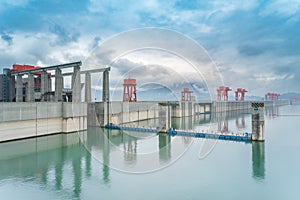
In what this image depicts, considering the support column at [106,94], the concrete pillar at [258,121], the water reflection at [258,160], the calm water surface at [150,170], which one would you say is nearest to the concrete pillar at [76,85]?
the support column at [106,94]

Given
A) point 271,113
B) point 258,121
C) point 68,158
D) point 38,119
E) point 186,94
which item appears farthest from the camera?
point 186,94

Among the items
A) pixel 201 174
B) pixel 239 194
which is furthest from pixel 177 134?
pixel 239 194

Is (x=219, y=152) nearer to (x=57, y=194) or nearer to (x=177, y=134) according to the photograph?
(x=177, y=134)

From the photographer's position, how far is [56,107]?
1562 cm

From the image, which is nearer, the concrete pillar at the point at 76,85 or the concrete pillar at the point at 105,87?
the concrete pillar at the point at 76,85

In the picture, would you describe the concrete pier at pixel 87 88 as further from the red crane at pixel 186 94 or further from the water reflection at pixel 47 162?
the red crane at pixel 186 94

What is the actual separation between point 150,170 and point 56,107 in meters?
10.2

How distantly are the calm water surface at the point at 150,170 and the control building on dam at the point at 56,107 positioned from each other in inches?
56.8

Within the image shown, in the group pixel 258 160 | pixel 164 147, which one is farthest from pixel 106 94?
pixel 258 160

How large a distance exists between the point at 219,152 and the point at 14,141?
37.6 ft

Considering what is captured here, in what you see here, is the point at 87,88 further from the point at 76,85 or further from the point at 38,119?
the point at 38,119

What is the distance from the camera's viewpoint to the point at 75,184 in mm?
6703

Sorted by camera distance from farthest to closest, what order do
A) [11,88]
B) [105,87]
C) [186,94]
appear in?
[186,94]
[11,88]
[105,87]

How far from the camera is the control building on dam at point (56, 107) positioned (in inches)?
526
